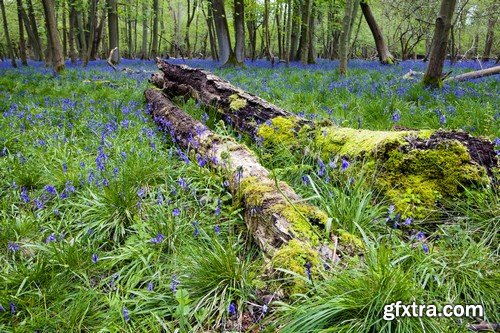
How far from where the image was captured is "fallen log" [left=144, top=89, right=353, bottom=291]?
7.09 ft

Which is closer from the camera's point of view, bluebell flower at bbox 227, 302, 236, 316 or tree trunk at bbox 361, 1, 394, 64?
bluebell flower at bbox 227, 302, 236, 316

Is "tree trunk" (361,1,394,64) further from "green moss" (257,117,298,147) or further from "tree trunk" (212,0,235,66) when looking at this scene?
"green moss" (257,117,298,147)

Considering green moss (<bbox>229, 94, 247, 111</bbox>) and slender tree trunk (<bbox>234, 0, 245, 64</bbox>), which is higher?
slender tree trunk (<bbox>234, 0, 245, 64</bbox>)

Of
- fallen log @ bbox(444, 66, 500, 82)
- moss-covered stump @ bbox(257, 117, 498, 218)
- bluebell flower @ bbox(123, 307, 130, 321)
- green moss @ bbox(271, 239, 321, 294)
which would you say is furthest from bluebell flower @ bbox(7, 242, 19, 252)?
fallen log @ bbox(444, 66, 500, 82)

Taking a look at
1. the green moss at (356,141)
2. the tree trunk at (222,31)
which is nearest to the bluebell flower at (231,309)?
the green moss at (356,141)

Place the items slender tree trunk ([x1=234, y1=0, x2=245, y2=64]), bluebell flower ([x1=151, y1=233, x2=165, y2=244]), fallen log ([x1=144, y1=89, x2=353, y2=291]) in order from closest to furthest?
fallen log ([x1=144, y1=89, x2=353, y2=291]), bluebell flower ([x1=151, y1=233, x2=165, y2=244]), slender tree trunk ([x1=234, y1=0, x2=245, y2=64])

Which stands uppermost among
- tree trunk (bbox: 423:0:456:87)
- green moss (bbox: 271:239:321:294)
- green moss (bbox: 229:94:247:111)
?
tree trunk (bbox: 423:0:456:87)

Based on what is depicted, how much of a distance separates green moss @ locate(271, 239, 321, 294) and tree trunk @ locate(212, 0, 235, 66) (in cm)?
1460

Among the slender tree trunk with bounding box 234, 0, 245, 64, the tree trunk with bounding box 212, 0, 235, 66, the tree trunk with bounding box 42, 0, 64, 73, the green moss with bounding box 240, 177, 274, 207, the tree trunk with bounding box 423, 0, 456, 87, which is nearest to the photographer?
the green moss with bounding box 240, 177, 274, 207

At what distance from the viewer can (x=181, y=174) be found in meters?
4.01

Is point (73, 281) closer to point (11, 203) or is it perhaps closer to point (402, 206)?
point (11, 203)

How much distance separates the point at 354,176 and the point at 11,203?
3.50m

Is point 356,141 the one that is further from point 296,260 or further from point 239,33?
point 239,33

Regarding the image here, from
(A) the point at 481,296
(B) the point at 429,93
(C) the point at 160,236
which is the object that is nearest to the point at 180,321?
(C) the point at 160,236
